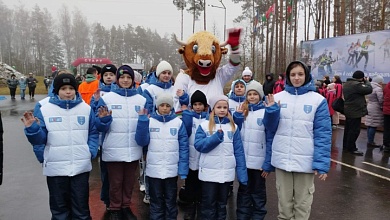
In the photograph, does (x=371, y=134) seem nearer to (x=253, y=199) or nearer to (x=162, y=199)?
(x=253, y=199)

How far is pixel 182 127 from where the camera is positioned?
12.6ft

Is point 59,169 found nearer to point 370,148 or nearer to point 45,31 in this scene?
point 370,148

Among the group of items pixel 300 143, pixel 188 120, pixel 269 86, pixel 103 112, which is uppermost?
pixel 269 86

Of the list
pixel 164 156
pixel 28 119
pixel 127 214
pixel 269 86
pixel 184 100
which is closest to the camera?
pixel 28 119

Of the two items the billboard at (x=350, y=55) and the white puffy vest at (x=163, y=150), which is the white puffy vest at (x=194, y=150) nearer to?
the white puffy vest at (x=163, y=150)

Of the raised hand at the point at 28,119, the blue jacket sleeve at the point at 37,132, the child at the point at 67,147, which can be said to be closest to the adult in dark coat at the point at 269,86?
the child at the point at 67,147

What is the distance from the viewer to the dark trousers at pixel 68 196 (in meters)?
3.51

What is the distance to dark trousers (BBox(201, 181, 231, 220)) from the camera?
→ 3.64 metres

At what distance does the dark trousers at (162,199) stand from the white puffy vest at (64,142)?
79cm

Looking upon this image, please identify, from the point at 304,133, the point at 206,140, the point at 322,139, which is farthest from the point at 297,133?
the point at 206,140

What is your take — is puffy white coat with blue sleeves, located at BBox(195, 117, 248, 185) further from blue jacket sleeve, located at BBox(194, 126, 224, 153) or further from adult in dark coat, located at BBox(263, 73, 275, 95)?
adult in dark coat, located at BBox(263, 73, 275, 95)

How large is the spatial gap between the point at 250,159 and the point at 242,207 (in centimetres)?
57

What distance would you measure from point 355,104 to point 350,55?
293 inches

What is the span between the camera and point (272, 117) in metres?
3.49
